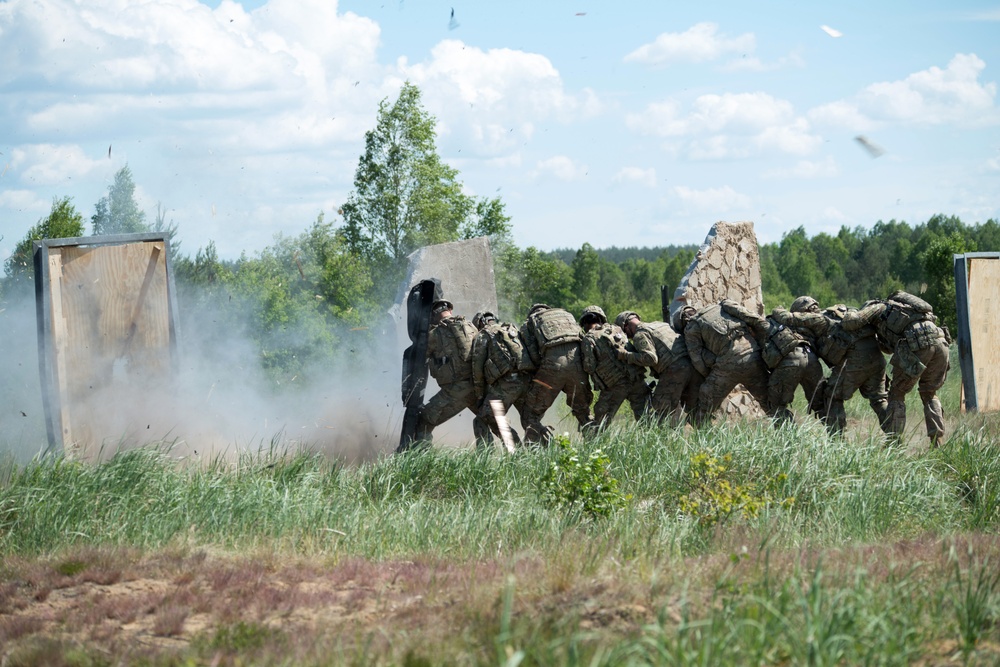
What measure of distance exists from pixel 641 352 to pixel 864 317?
209 centimetres

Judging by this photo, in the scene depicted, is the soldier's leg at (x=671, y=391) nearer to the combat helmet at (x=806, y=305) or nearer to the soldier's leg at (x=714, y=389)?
the soldier's leg at (x=714, y=389)

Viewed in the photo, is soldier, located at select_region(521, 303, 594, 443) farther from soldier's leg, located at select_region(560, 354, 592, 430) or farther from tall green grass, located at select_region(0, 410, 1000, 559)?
tall green grass, located at select_region(0, 410, 1000, 559)

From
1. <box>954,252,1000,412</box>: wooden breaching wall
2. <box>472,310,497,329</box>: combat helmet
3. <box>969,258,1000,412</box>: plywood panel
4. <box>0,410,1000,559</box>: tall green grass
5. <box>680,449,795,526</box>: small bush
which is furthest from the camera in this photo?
<box>969,258,1000,412</box>: plywood panel

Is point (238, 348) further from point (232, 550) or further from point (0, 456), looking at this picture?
point (232, 550)

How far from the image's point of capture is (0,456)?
25.1 feet

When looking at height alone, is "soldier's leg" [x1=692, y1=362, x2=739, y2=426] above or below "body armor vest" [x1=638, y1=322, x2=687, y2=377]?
below

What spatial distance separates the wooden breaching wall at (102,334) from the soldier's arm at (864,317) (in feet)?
20.4

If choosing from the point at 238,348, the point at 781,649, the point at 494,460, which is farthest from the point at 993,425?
the point at 238,348

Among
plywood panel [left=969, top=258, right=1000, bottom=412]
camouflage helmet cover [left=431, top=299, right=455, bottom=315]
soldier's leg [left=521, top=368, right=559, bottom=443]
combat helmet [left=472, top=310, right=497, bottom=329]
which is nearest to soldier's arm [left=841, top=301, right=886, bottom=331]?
soldier's leg [left=521, top=368, right=559, bottom=443]

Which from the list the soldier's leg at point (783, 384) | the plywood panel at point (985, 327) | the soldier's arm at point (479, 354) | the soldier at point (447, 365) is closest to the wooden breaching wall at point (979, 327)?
the plywood panel at point (985, 327)

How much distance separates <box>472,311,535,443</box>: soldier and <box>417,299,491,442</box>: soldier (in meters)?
0.09

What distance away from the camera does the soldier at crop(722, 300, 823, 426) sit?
946cm

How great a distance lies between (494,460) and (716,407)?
299cm

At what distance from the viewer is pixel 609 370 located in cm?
980
